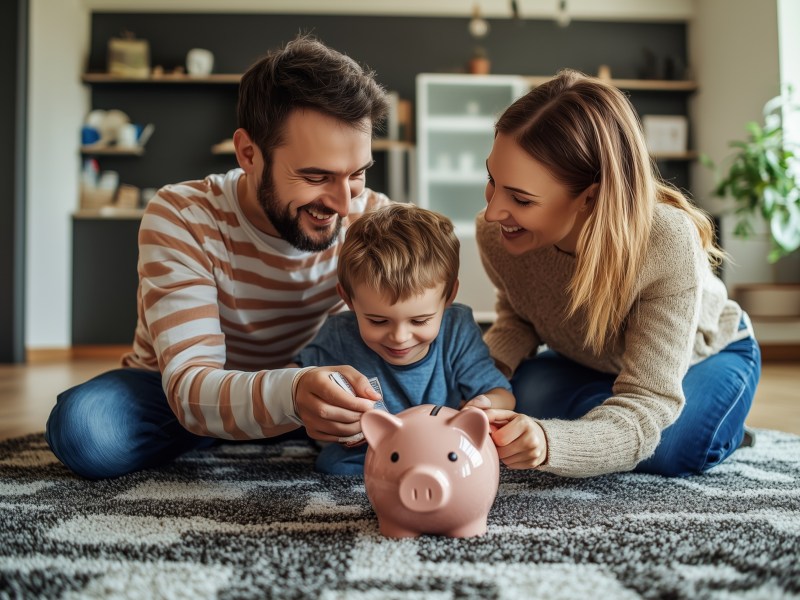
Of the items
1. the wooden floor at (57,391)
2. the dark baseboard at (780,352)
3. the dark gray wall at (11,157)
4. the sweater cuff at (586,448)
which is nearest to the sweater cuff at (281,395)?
the sweater cuff at (586,448)

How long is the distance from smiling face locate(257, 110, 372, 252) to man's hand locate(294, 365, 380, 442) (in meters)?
0.40

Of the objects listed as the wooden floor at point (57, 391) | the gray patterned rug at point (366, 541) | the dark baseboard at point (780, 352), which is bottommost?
the wooden floor at point (57, 391)

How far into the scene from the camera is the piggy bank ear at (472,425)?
897 mm

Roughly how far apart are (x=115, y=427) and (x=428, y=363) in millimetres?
549

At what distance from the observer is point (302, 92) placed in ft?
4.29

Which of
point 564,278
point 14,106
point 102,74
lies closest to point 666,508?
point 564,278

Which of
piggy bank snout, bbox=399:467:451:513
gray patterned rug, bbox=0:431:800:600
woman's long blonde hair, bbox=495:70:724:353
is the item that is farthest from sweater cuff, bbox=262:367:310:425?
woman's long blonde hair, bbox=495:70:724:353

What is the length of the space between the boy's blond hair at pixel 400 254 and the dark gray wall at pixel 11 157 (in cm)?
364

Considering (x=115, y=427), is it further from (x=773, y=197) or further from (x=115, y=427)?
(x=773, y=197)

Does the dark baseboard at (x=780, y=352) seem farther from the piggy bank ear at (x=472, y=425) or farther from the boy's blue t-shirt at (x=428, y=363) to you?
the piggy bank ear at (x=472, y=425)

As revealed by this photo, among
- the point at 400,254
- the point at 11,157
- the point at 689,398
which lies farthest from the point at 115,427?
the point at 11,157

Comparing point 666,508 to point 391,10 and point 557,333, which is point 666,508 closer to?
point 557,333

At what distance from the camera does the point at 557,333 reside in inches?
57.6

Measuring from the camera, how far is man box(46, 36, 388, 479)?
3.82ft
